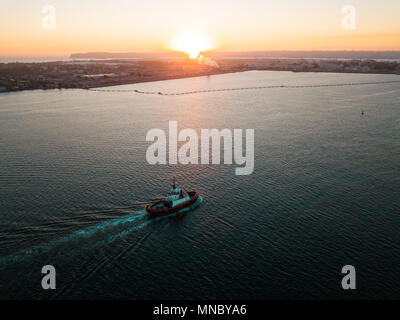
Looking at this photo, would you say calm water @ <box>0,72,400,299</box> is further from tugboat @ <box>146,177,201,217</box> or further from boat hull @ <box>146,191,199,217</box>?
tugboat @ <box>146,177,201,217</box>

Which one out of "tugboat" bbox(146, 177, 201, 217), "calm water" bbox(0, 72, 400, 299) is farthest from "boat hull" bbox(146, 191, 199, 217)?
"calm water" bbox(0, 72, 400, 299)

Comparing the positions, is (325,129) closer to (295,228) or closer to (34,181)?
(295,228)

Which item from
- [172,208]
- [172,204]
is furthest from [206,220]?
[172,204]

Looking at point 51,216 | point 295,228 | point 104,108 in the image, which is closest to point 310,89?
point 104,108

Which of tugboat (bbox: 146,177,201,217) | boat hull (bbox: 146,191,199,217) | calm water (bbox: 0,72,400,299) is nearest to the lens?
calm water (bbox: 0,72,400,299)

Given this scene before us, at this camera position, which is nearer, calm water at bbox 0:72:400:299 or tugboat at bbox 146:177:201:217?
calm water at bbox 0:72:400:299

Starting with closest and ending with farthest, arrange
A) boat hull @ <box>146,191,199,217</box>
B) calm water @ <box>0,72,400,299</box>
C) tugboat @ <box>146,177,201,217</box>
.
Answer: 1. calm water @ <box>0,72,400,299</box>
2. boat hull @ <box>146,191,199,217</box>
3. tugboat @ <box>146,177,201,217</box>

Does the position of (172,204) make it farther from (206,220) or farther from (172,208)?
(206,220)
